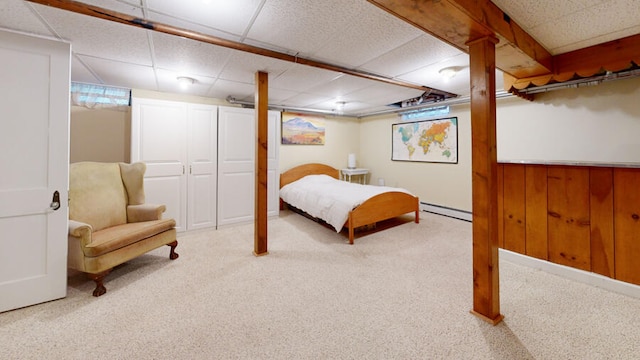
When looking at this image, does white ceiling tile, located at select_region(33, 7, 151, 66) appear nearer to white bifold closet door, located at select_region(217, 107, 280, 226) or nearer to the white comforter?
white bifold closet door, located at select_region(217, 107, 280, 226)

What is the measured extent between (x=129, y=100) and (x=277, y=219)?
292 cm

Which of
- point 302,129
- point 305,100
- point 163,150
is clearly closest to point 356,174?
point 302,129

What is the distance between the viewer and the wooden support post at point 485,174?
180 cm

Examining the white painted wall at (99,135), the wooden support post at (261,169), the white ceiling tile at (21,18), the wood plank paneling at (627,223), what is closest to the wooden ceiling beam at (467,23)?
the wood plank paneling at (627,223)

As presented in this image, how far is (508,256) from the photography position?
9.55ft

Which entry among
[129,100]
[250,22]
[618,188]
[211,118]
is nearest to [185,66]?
[211,118]

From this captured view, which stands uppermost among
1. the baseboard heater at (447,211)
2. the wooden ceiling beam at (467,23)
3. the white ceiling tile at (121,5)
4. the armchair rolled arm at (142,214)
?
the white ceiling tile at (121,5)

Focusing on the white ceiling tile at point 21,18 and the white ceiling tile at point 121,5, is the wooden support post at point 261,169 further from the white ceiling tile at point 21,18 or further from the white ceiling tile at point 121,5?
the white ceiling tile at point 21,18

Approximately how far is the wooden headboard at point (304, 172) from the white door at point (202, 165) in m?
1.64

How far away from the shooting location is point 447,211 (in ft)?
15.9

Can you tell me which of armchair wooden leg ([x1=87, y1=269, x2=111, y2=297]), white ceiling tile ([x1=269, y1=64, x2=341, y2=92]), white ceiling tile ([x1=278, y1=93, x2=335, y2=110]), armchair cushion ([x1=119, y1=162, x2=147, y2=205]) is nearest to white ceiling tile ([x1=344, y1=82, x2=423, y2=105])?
white ceiling tile ([x1=278, y1=93, x2=335, y2=110])

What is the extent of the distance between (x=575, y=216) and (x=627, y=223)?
32 centimetres

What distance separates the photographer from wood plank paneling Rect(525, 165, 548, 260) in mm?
2664

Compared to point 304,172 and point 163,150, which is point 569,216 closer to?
point 304,172
